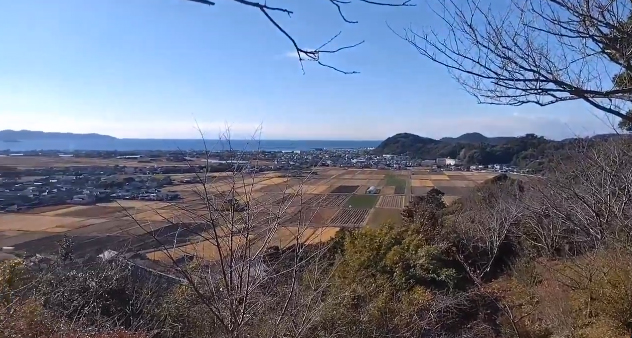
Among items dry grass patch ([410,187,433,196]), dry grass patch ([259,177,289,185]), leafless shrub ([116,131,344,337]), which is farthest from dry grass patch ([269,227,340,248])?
dry grass patch ([410,187,433,196])

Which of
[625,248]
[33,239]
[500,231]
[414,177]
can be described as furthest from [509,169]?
[33,239]

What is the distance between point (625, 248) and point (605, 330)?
0.93m

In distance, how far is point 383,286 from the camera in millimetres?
7508

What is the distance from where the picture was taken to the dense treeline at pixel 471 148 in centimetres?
2059

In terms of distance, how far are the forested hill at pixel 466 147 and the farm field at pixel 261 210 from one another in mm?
2024

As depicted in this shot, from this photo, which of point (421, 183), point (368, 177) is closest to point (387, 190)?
point (421, 183)

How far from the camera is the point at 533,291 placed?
734 cm

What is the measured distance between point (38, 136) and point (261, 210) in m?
36.2

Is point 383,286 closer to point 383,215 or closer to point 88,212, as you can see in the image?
point 383,215

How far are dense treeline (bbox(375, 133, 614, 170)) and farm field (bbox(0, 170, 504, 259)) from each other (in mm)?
2019

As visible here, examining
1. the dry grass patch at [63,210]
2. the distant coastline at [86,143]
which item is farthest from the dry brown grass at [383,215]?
the dry grass patch at [63,210]

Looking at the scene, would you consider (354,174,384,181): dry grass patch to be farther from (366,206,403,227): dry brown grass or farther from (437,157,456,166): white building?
(366,206,403,227): dry brown grass

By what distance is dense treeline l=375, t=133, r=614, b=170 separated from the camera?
20.6 m

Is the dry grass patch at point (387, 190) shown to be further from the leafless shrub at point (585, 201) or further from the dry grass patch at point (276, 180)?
the dry grass patch at point (276, 180)
